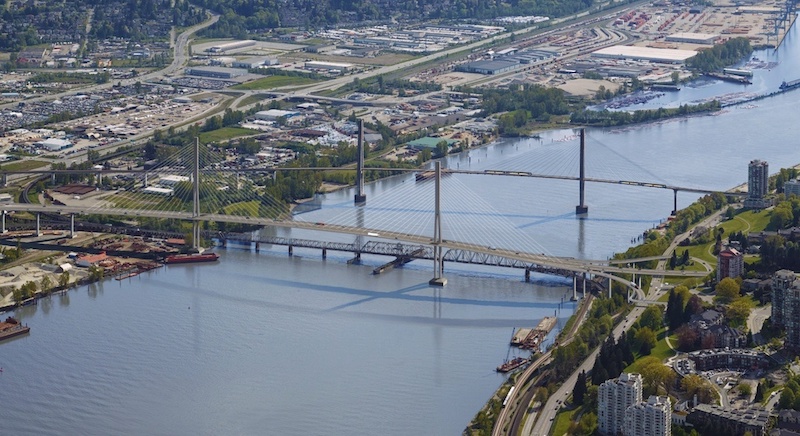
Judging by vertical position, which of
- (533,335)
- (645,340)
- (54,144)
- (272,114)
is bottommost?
(533,335)

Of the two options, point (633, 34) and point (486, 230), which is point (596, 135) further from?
point (633, 34)

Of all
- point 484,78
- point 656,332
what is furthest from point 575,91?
point 656,332

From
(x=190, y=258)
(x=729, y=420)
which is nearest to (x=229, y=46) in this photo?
(x=190, y=258)

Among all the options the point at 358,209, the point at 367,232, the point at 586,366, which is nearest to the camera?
the point at 586,366

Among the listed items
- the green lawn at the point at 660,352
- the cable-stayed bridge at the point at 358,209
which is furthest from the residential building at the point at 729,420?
the cable-stayed bridge at the point at 358,209

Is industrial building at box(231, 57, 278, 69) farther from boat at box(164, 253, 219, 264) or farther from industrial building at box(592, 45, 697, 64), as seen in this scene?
boat at box(164, 253, 219, 264)

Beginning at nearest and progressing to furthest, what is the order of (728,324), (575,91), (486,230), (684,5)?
1. (728,324)
2. (486,230)
3. (575,91)
4. (684,5)

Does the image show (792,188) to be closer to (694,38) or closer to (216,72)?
(216,72)
